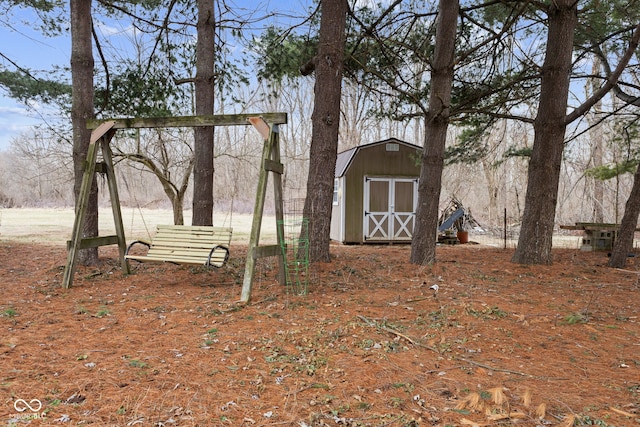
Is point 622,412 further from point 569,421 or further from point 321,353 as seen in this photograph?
point 321,353

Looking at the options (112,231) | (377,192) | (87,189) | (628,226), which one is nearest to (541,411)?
(87,189)

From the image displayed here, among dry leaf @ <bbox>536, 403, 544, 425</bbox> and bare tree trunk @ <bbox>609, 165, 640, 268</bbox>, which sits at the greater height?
bare tree trunk @ <bbox>609, 165, 640, 268</bbox>

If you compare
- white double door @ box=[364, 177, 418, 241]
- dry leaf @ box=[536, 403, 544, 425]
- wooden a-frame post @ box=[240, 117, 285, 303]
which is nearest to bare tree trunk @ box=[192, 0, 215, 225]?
wooden a-frame post @ box=[240, 117, 285, 303]

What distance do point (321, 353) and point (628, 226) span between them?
22.6ft

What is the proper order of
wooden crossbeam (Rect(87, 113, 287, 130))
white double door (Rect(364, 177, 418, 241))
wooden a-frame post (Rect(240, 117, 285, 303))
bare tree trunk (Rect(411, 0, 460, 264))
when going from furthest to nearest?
→ white double door (Rect(364, 177, 418, 241))
bare tree trunk (Rect(411, 0, 460, 264))
wooden crossbeam (Rect(87, 113, 287, 130))
wooden a-frame post (Rect(240, 117, 285, 303))

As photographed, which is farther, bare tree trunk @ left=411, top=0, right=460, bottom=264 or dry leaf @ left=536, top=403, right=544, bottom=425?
bare tree trunk @ left=411, top=0, right=460, bottom=264

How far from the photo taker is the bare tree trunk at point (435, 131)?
23.6ft

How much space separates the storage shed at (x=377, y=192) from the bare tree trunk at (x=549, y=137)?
16.9 feet

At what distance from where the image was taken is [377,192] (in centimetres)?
1306

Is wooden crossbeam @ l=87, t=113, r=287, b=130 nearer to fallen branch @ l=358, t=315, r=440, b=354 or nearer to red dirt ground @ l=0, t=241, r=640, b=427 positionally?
red dirt ground @ l=0, t=241, r=640, b=427

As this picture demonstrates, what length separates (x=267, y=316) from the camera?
4.42 m

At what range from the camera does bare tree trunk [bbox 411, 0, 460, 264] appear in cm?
719

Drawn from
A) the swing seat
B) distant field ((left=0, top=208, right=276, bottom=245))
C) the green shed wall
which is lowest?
distant field ((left=0, top=208, right=276, bottom=245))

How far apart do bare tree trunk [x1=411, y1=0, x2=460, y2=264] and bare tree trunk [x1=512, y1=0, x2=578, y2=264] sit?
175cm
